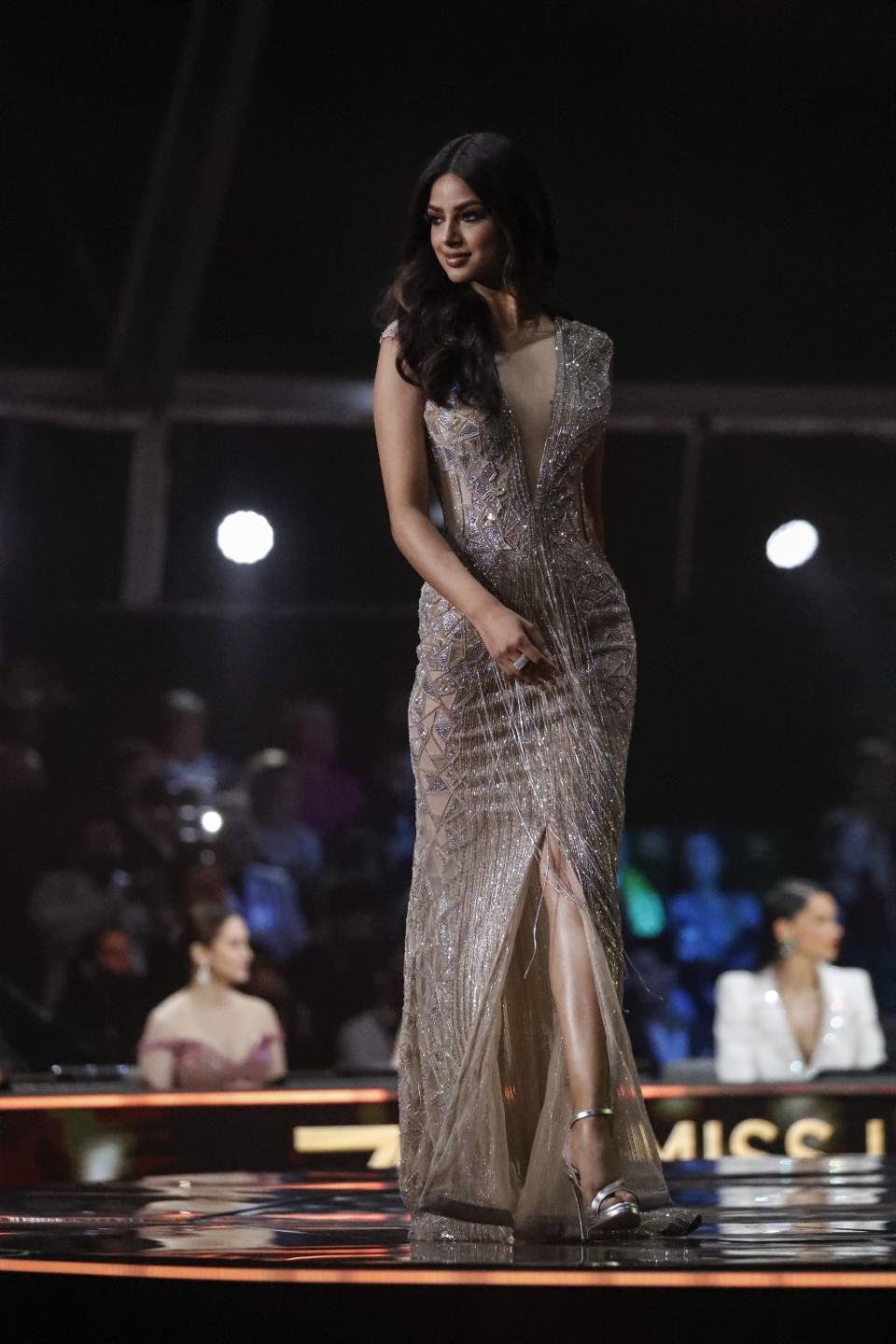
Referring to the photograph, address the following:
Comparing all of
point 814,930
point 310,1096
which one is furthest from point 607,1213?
point 814,930

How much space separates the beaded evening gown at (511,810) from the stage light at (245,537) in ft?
15.3

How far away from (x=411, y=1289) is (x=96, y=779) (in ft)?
17.4

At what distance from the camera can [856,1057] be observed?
210 inches

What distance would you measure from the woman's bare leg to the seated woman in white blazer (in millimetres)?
3214

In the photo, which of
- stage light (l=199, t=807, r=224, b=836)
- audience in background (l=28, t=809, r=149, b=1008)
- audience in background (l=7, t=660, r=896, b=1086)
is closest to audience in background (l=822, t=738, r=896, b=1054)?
audience in background (l=7, t=660, r=896, b=1086)

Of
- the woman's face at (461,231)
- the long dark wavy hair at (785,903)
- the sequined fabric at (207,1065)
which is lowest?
the sequined fabric at (207,1065)

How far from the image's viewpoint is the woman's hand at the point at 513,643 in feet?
6.81

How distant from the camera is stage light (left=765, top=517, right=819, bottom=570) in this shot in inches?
282

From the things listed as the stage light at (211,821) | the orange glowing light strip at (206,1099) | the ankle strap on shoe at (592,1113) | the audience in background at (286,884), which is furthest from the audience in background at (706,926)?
the ankle strap on shoe at (592,1113)

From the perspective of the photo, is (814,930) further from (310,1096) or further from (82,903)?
(82,903)

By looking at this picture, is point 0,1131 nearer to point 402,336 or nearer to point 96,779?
point 402,336

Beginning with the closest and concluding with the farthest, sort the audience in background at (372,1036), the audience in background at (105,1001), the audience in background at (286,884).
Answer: the audience in background at (372,1036) → the audience in background at (105,1001) → the audience in background at (286,884)

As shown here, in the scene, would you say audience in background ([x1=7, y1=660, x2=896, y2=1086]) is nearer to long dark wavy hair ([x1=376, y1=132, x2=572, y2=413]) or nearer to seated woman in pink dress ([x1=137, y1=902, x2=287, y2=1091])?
seated woman in pink dress ([x1=137, y1=902, x2=287, y2=1091])

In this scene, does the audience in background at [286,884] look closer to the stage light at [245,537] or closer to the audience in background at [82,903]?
the audience in background at [82,903]
